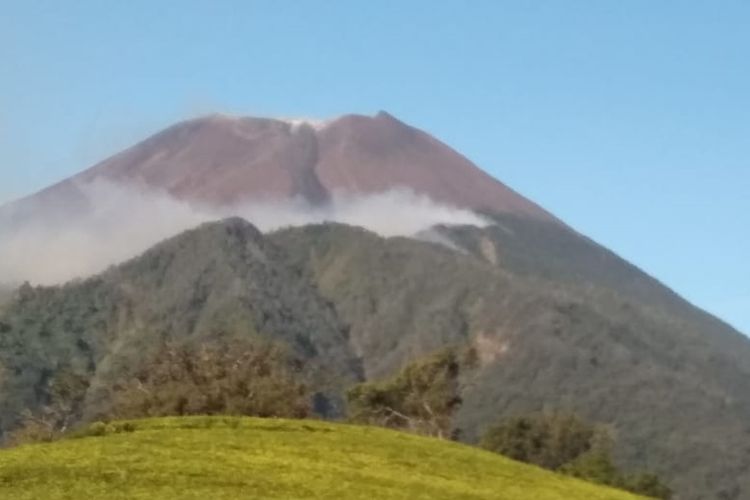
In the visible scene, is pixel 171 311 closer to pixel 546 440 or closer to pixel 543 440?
pixel 543 440

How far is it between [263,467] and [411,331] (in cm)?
13185

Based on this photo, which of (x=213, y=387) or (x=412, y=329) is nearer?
(x=213, y=387)

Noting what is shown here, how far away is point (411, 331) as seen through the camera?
14612 centimetres

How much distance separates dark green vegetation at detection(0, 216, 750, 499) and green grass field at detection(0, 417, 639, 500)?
245 ft

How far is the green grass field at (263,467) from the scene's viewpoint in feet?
42.5

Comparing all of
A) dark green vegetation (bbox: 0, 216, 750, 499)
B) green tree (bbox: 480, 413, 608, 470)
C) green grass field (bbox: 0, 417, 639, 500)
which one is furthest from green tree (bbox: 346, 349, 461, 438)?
green grass field (bbox: 0, 417, 639, 500)

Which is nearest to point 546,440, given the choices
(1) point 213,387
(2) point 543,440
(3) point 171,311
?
(2) point 543,440

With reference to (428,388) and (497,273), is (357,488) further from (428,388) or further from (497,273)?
(497,273)

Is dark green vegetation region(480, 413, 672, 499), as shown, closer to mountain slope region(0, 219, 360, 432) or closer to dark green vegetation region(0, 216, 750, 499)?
dark green vegetation region(0, 216, 750, 499)

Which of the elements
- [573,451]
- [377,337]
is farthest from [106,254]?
[573,451]

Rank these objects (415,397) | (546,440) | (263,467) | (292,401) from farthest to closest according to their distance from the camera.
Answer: (546,440) → (415,397) → (292,401) → (263,467)

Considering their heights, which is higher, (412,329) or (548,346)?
(548,346)

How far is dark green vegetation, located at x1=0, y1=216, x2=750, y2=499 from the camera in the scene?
344ft

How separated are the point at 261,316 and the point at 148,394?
78629 millimetres
